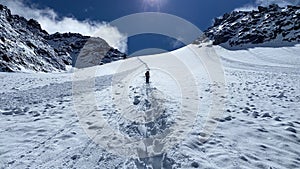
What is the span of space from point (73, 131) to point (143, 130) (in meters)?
2.26

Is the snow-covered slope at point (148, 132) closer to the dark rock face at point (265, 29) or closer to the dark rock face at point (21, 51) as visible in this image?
the dark rock face at point (21, 51)

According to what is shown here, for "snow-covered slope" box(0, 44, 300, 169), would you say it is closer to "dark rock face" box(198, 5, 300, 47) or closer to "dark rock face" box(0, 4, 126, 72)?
"dark rock face" box(0, 4, 126, 72)

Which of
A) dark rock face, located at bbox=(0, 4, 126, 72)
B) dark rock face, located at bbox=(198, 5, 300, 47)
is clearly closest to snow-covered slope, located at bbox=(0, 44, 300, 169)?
dark rock face, located at bbox=(0, 4, 126, 72)

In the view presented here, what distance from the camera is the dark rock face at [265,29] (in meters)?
71.4

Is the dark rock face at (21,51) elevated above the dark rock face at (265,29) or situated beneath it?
situated beneath

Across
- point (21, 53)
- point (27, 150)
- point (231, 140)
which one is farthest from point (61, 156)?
point (21, 53)

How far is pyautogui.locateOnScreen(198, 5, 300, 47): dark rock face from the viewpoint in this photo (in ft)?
234

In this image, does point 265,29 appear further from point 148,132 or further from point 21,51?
point 148,132

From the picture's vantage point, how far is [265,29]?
79375mm

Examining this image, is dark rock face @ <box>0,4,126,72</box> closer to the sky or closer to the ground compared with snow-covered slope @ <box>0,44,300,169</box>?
closer to the sky

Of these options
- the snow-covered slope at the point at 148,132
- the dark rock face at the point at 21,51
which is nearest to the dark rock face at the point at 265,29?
the dark rock face at the point at 21,51

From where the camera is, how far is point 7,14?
7094cm

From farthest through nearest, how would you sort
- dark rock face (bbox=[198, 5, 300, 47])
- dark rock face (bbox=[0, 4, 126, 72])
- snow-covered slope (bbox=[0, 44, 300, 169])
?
dark rock face (bbox=[198, 5, 300, 47]) → dark rock face (bbox=[0, 4, 126, 72]) → snow-covered slope (bbox=[0, 44, 300, 169])

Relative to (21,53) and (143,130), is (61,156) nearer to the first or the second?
(143,130)
